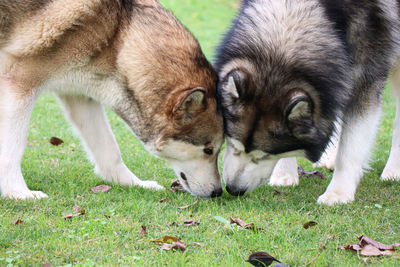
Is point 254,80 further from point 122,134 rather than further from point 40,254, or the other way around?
point 122,134

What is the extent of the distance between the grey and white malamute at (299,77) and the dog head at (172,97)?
16 centimetres

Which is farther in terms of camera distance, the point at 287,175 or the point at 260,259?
the point at 287,175

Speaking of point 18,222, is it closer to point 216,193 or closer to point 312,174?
point 216,193

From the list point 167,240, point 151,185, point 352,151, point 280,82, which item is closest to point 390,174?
point 352,151

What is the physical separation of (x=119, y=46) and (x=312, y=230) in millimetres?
2219

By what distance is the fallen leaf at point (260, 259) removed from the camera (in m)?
3.06

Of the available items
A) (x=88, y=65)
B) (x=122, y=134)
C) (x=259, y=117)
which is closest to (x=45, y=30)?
(x=88, y=65)

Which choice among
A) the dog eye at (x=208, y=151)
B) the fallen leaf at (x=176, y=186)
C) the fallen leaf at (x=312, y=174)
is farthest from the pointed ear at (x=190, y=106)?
the fallen leaf at (x=312, y=174)

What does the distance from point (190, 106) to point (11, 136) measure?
4.93ft

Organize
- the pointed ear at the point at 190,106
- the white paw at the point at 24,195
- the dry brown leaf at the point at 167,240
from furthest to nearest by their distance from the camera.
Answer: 1. the white paw at the point at 24,195
2. the pointed ear at the point at 190,106
3. the dry brown leaf at the point at 167,240

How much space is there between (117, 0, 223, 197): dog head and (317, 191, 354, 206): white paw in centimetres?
89

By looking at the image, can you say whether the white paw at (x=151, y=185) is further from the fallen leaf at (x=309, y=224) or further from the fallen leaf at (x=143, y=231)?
the fallen leaf at (x=309, y=224)

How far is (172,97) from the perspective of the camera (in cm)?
438

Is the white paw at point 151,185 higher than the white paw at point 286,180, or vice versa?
the white paw at point 151,185
